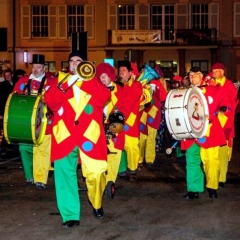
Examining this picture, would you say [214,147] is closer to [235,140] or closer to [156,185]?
[156,185]

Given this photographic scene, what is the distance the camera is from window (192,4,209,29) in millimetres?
41688

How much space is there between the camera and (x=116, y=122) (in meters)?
8.65

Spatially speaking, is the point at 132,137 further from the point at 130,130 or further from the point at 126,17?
the point at 126,17

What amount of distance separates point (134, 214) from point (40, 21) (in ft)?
116

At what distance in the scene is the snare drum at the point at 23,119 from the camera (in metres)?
8.76

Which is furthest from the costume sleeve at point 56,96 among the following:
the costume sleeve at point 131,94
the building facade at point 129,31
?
the building facade at point 129,31

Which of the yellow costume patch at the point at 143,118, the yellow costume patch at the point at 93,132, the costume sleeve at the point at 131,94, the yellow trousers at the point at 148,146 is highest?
the costume sleeve at the point at 131,94

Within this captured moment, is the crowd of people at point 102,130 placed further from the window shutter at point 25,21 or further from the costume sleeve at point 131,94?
the window shutter at point 25,21

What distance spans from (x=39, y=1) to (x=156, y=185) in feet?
108

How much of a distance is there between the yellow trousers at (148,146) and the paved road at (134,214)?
1.88 metres

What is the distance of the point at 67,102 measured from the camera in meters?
7.35

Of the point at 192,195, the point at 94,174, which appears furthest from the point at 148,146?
the point at 94,174

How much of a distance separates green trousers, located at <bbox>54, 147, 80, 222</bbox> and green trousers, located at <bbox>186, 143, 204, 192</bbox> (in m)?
2.31

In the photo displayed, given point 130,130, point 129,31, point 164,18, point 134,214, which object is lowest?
point 134,214
